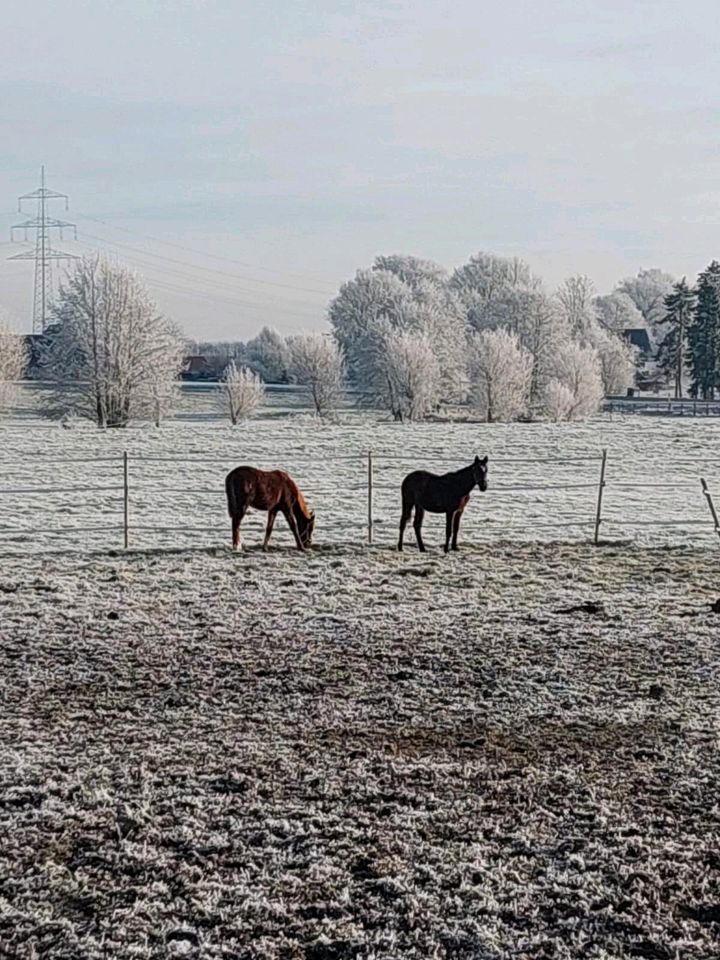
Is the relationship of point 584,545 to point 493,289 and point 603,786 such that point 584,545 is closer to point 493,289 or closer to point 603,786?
point 603,786

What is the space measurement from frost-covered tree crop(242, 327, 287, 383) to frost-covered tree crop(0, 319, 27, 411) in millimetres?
19058

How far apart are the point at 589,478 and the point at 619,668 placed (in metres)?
16.1

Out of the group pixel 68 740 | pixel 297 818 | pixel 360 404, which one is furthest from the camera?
pixel 360 404

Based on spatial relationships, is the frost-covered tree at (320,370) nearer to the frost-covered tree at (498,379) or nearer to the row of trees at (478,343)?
the row of trees at (478,343)

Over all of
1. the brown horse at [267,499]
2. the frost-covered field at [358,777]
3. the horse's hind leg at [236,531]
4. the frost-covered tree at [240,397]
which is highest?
the frost-covered tree at [240,397]

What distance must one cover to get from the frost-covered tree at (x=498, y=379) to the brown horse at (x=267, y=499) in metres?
32.3

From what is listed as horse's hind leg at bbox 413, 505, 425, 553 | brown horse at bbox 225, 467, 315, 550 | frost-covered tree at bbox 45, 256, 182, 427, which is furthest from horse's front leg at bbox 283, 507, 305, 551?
frost-covered tree at bbox 45, 256, 182, 427

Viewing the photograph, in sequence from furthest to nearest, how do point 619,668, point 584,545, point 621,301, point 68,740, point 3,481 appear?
point 621,301
point 3,481
point 584,545
point 619,668
point 68,740

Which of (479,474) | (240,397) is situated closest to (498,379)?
(240,397)

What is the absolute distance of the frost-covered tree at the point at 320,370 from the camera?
50562 millimetres

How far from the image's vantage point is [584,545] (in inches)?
579

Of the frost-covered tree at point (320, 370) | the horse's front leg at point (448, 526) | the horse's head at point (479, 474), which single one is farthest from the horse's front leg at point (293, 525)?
the frost-covered tree at point (320, 370)

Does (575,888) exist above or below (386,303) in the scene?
below

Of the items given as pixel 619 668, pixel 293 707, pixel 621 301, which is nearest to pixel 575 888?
pixel 293 707
